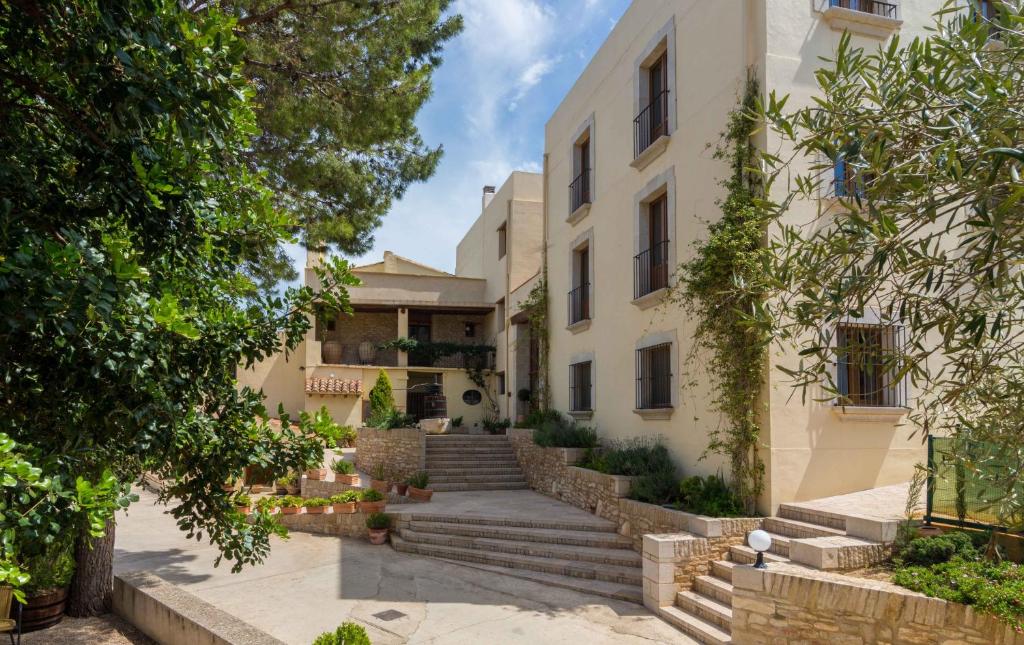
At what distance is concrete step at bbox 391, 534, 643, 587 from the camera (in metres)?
9.06

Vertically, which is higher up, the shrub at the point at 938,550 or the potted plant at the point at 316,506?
the shrub at the point at 938,550

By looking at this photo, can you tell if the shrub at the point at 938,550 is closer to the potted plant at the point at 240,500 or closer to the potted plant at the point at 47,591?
the potted plant at the point at 240,500

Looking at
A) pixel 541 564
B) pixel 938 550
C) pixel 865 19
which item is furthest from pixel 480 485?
pixel 865 19

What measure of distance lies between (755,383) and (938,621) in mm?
3652

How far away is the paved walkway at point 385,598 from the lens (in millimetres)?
7242

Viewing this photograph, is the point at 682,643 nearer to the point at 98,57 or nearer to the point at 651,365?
the point at 651,365

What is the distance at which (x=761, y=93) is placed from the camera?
29.4 ft

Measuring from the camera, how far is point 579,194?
1515 cm

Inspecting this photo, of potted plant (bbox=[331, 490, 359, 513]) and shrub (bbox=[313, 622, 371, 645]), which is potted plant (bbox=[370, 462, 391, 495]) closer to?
potted plant (bbox=[331, 490, 359, 513])

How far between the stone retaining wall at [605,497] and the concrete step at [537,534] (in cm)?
26

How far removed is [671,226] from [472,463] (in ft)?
25.3

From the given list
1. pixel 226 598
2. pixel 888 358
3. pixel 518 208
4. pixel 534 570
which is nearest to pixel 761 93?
pixel 888 358

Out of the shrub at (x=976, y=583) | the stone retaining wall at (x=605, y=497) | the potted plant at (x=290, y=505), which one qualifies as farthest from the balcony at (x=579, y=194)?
the shrub at (x=976, y=583)

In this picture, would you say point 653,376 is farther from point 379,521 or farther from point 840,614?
point 840,614
